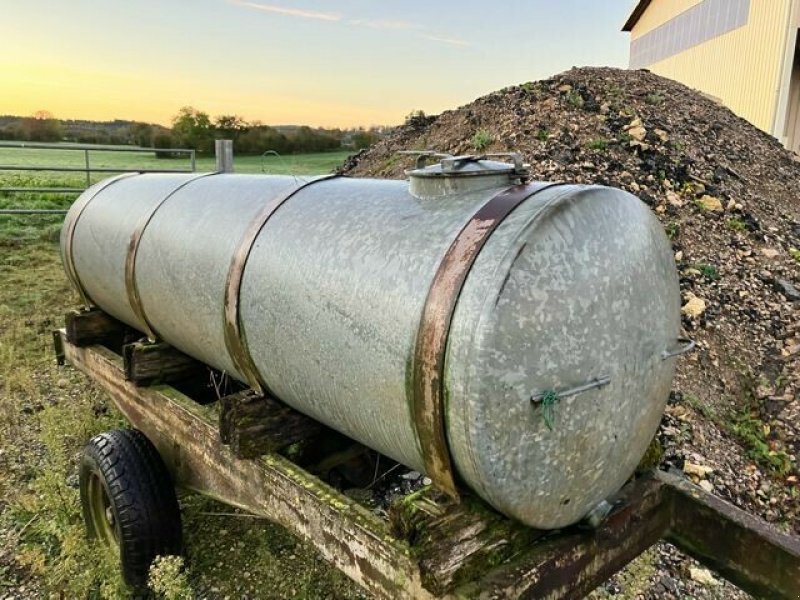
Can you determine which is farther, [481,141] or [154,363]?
[481,141]

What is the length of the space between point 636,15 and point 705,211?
20.6m

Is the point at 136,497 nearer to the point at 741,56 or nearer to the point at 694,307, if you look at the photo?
the point at 694,307

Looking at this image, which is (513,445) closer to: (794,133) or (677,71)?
(794,133)

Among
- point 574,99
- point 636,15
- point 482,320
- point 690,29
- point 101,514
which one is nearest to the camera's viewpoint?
point 482,320

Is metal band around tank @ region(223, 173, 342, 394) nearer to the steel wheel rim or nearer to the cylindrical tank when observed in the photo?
the cylindrical tank

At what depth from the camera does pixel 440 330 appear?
62.1 inches

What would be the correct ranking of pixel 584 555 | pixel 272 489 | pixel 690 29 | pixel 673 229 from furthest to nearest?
1. pixel 690 29
2. pixel 673 229
3. pixel 272 489
4. pixel 584 555

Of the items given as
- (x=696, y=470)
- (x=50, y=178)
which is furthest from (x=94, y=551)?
(x=50, y=178)

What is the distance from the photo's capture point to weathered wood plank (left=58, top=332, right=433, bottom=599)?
1.81m

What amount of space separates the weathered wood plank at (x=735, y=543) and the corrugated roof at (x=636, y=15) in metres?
24.8

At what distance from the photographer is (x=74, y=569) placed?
295cm

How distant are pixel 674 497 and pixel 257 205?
72.8 inches

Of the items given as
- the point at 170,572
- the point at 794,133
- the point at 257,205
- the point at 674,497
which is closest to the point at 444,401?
the point at 674,497

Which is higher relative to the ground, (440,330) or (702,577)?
(440,330)
